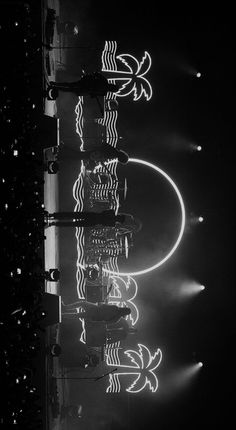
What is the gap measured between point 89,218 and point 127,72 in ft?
13.7

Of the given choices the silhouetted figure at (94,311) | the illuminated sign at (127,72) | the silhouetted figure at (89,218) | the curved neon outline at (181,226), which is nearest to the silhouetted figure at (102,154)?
the silhouetted figure at (89,218)

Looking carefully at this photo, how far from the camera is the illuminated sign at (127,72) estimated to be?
456 inches

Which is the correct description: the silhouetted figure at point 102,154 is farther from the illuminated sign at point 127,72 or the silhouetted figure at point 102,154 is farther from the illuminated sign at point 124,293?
the illuminated sign at point 124,293

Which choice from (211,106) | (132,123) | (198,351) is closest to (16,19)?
(132,123)

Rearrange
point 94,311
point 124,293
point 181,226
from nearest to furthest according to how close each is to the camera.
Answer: point 94,311, point 124,293, point 181,226

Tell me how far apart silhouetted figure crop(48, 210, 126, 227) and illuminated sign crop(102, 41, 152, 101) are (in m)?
3.68

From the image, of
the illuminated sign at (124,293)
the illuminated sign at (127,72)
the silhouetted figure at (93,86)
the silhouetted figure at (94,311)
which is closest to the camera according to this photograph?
the silhouetted figure at (93,86)

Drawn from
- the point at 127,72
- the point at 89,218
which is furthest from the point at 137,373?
the point at 127,72

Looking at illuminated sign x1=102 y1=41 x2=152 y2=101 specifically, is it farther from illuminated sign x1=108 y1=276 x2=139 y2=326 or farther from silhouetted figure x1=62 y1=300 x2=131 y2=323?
silhouetted figure x1=62 y1=300 x2=131 y2=323

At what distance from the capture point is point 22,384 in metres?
6.34

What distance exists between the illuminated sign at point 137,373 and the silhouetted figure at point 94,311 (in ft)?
8.15

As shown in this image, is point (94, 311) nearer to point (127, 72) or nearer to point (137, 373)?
point (137, 373)

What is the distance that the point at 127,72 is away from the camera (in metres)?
11.8

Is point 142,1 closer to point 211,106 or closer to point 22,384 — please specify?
point 211,106
